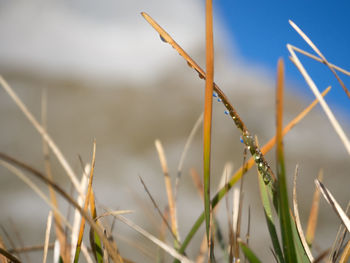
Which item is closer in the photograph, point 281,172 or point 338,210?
point 281,172

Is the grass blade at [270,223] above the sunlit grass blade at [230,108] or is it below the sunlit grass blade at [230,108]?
below

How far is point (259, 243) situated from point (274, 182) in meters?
1.88

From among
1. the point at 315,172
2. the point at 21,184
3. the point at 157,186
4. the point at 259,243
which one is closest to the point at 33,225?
the point at 21,184

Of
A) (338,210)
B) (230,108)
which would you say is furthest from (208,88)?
(338,210)

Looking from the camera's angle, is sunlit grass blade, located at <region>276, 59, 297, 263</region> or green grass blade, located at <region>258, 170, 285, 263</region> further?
green grass blade, located at <region>258, 170, 285, 263</region>

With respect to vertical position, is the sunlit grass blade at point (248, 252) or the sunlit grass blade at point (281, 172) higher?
the sunlit grass blade at point (281, 172)

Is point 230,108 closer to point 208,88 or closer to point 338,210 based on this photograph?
point 208,88

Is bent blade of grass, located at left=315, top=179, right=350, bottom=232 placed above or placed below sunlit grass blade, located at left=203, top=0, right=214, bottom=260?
below

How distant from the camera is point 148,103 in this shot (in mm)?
3605

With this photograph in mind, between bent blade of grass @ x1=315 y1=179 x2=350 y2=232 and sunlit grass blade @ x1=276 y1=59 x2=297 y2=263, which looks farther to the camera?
bent blade of grass @ x1=315 y1=179 x2=350 y2=232

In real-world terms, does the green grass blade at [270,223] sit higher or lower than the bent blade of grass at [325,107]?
lower

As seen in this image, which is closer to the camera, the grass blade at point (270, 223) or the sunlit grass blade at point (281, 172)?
the sunlit grass blade at point (281, 172)

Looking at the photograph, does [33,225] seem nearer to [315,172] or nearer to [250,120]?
[250,120]

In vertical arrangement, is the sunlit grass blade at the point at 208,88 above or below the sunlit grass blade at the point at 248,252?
above
